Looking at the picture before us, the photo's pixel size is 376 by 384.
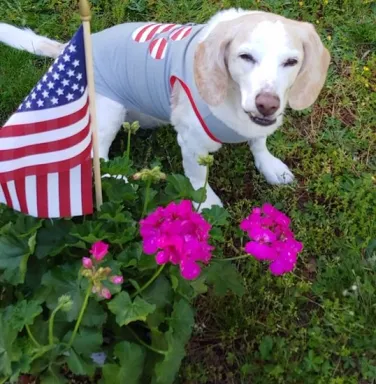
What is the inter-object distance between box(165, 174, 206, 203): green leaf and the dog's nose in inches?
14.1

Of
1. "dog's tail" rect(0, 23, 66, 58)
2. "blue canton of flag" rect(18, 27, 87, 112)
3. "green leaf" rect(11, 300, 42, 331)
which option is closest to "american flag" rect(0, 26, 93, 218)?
A: "blue canton of flag" rect(18, 27, 87, 112)

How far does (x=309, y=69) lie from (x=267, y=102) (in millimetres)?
311

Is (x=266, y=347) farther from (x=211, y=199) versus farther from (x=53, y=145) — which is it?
(x=53, y=145)

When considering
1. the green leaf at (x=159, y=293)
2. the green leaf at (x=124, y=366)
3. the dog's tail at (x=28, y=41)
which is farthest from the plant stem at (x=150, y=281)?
the dog's tail at (x=28, y=41)

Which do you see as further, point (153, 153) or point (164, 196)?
point (153, 153)

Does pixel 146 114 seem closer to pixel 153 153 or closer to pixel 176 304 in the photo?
→ pixel 153 153

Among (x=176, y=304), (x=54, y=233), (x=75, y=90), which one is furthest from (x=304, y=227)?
(x=75, y=90)

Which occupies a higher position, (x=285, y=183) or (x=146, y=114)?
(x=146, y=114)

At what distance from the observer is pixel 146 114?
2836 millimetres

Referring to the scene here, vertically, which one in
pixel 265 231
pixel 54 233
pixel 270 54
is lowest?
pixel 54 233

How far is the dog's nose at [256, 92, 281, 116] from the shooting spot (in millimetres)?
2066

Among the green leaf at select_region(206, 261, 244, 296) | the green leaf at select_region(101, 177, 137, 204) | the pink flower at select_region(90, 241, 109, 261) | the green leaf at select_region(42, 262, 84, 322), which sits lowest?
the green leaf at select_region(206, 261, 244, 296)

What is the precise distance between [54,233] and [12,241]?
0.15 meters

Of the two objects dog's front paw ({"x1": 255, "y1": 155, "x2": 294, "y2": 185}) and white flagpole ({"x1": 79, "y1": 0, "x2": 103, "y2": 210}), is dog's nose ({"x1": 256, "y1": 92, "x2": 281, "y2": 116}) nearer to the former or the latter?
white flagpole ({"x1": 79, "y1": 0, "x2": 103, "y2": 210})
